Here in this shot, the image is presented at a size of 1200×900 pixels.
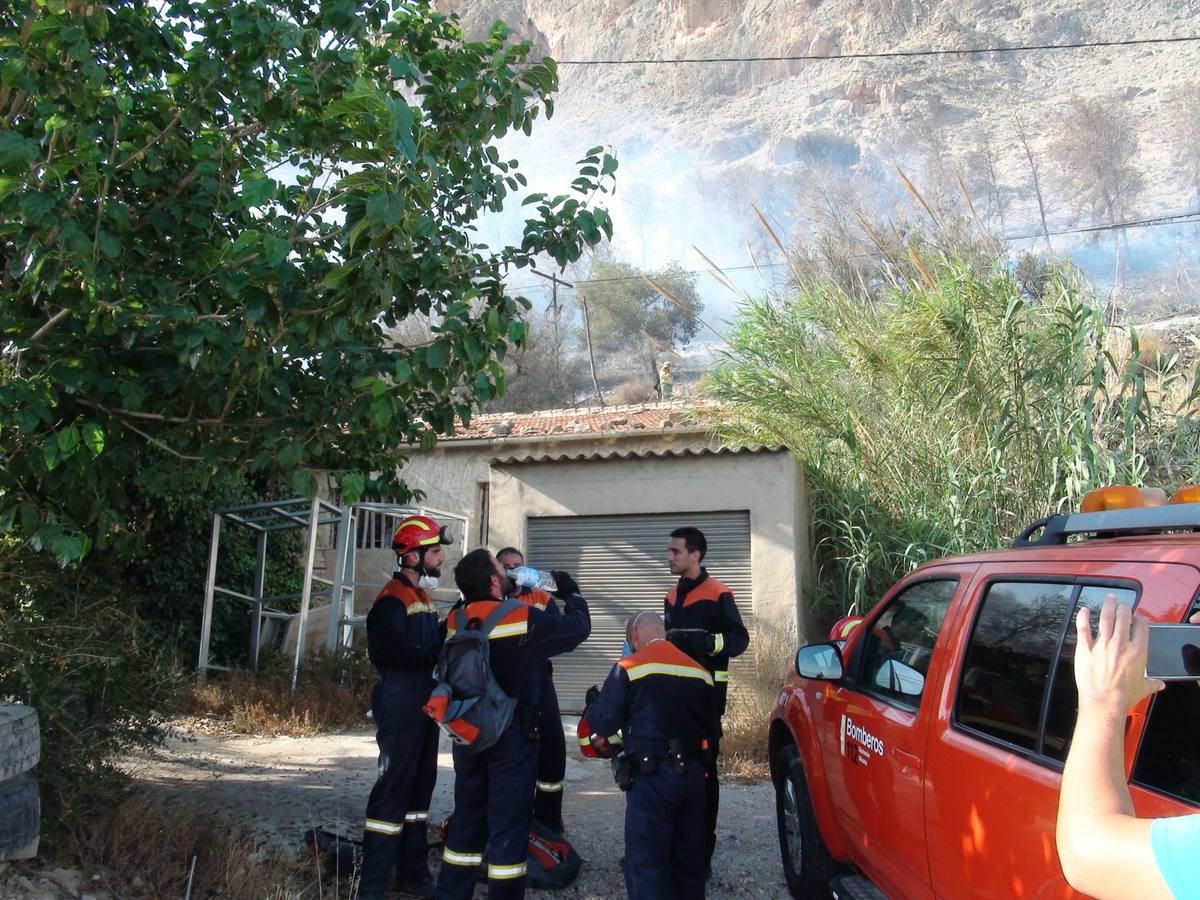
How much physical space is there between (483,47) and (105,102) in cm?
194

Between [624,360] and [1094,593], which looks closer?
[1094,593]

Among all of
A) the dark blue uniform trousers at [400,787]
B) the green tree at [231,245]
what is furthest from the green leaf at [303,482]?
the dark blue uniform trousers at [400,787]

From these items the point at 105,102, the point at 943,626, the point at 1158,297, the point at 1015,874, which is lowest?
the point at 1015,874

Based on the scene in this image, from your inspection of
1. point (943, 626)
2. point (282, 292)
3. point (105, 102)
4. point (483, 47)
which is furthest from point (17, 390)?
point (943, 626)

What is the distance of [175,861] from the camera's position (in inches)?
189

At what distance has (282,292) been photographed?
4.34m

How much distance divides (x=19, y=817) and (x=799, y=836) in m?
3.35

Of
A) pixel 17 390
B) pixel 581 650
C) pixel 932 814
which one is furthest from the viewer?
pixel 581 650

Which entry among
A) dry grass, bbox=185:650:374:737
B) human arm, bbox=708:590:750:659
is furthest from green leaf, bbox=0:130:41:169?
dry grass, bbox=185:650:374:737

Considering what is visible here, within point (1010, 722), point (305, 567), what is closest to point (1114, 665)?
point (1010, 722)

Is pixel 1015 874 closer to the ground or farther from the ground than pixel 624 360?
closer to the ground

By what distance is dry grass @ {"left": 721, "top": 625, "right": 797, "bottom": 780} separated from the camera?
328 inches

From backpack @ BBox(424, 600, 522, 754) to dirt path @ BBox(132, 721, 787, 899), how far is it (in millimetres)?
1345

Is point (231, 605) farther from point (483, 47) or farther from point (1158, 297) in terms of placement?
point (1158, 297)
